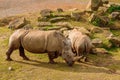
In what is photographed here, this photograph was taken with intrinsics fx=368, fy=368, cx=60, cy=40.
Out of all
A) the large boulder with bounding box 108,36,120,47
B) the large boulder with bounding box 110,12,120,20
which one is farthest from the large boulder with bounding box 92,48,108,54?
the large boulder with bounding box 110,12,120,20

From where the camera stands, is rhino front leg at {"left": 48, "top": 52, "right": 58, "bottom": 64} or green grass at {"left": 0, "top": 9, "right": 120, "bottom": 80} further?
rhino front leg at {"left": 48, "top": 52, "right": 58, "bottom": 64}

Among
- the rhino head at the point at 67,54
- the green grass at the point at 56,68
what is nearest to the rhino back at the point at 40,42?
the rhino head at the point at 67,54

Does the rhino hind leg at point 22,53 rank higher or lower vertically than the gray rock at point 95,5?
lower

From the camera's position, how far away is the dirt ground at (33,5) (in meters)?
25.1

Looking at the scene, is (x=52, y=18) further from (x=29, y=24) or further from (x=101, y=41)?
(x=101, y=41)

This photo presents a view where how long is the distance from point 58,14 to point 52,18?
3.15 feet

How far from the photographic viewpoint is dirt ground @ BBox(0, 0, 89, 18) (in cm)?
2507

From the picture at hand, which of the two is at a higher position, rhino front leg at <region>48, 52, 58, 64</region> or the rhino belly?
the rhino belly

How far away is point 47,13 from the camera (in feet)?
67.5

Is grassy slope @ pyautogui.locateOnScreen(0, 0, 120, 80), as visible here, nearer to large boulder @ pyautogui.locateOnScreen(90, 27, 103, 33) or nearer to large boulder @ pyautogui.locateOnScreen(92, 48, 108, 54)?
large boulder @ pyautogui.locateOnScreen(92, 48, 108, 54)

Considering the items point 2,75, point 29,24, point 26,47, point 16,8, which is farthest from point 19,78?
point 16,8

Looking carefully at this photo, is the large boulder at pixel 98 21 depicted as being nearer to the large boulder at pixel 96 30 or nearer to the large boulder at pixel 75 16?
the large boulder at pixel 75 16

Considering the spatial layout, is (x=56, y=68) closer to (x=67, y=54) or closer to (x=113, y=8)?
(x=67, y=54)

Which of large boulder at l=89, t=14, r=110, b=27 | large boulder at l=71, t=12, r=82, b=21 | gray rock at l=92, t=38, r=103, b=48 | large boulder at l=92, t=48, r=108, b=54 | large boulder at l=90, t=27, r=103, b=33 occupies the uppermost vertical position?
large boulder at l=71, t=12, r=82, b=21
